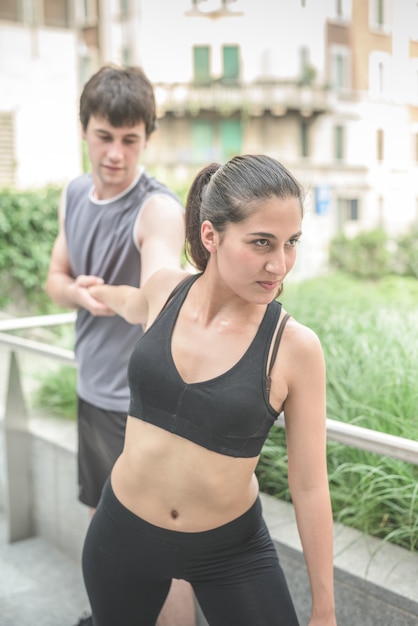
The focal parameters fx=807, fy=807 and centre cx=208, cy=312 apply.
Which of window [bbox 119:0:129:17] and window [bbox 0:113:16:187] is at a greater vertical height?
window [bbox 119:0:129:17]

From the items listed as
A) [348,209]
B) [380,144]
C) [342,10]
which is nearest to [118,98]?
[348,209]

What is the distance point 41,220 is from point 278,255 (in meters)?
9.26

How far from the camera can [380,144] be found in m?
31.9

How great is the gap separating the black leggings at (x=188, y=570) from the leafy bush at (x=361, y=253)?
16.5m

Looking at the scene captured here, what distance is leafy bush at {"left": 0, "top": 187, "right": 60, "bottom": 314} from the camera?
1028 cm

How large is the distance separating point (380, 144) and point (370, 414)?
30418 millimetres

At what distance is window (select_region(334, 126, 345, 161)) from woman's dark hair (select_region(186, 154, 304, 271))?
32.2m

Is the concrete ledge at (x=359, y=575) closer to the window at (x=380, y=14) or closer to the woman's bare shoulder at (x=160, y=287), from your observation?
the woman's bare shoulder at (x=160, y=287)

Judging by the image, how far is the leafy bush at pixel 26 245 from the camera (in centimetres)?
1028

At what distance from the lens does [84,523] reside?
3.56 metres

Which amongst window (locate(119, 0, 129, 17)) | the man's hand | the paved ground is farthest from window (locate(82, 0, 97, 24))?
the man's hand

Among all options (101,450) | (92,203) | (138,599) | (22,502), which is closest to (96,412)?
(101,450)

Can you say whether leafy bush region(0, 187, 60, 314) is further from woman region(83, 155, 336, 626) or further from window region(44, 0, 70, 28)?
woman region(83, 155, 336, 626)

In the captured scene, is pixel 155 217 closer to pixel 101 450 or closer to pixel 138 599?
pixel 101 450
